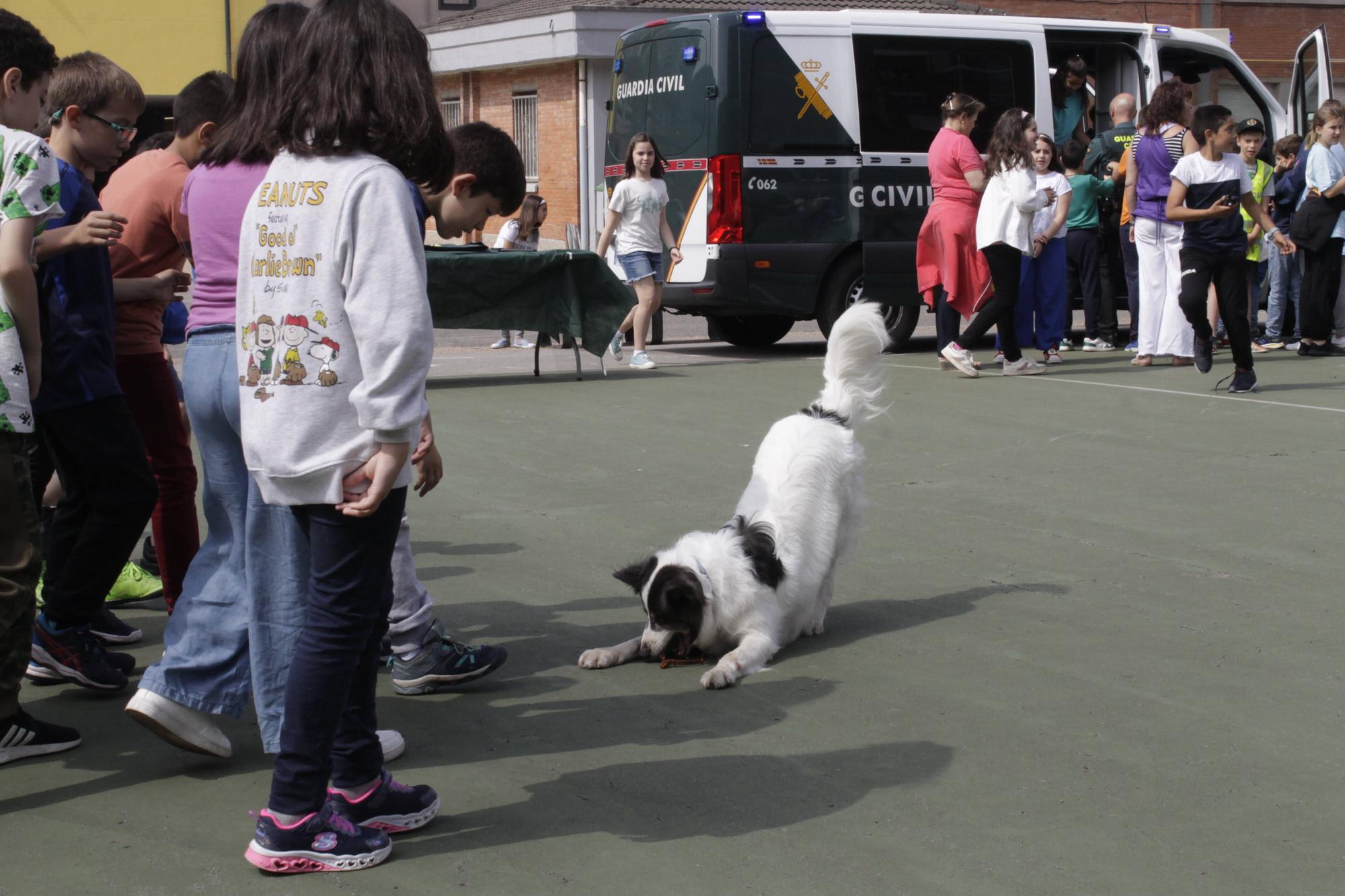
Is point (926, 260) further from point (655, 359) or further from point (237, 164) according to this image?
point (237, 164)

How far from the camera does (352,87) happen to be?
3.02m

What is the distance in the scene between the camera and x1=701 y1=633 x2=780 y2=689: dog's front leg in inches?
182

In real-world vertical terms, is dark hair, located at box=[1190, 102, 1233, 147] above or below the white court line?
above

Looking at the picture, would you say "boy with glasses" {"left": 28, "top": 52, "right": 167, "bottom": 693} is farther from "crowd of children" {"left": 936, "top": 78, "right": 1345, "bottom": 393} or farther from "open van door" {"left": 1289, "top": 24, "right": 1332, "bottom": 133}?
"open van door" {"left": 1289, "top": 24, "right": 1332, "bottom": 133}

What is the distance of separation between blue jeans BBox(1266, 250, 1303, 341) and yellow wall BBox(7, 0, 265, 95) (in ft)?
75.9

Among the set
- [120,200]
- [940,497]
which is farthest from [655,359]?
[120,200]

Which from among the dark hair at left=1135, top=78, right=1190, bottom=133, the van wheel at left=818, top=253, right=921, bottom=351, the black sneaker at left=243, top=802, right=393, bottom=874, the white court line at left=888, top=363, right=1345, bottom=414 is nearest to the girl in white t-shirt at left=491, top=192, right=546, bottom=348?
the van wheel at left=818, top=253, right=921, bottom=351

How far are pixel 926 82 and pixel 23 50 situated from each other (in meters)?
11.4

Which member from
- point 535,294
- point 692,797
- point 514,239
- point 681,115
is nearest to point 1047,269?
point 681,115

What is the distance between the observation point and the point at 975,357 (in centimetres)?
1360

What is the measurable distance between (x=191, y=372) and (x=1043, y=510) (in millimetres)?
4595

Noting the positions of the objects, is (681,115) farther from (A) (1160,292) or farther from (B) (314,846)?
(B) (314,846)

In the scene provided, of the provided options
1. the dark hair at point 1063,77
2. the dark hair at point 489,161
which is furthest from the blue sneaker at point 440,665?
the dark hair at point 1063,77

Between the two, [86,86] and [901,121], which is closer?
[86,86]
